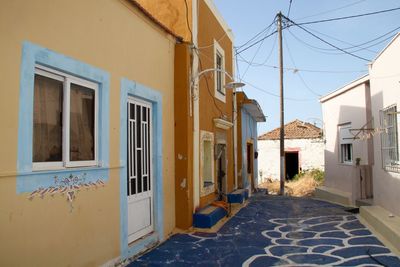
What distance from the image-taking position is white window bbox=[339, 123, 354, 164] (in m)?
12.9

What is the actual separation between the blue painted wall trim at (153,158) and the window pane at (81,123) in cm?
65

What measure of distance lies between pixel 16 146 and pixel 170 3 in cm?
632

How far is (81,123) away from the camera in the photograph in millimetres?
4703

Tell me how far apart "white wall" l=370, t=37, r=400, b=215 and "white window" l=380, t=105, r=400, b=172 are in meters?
0.14

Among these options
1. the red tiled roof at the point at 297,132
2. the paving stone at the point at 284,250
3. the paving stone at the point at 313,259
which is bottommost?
the paving stone at the point at 313,259

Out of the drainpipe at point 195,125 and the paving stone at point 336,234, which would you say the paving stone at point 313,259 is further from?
the drainpipe at point 195,125

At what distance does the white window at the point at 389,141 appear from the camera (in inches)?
327

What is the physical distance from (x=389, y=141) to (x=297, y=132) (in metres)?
19.3

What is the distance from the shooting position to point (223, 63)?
11.8 m

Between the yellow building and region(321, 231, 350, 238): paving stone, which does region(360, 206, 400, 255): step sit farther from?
the yellow building

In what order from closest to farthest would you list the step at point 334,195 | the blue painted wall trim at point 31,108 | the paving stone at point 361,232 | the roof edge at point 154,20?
the blue painted wall trim at point 31,108, the roof edge at point 154,20, the paving stone at point 361,232, the step at point 334,195

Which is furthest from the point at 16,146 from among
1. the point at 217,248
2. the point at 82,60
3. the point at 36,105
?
the point at 217,248

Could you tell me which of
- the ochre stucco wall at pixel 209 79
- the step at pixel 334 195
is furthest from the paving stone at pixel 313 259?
the step at pixel 334 195

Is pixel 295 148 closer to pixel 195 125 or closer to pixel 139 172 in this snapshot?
pixel 195 125
